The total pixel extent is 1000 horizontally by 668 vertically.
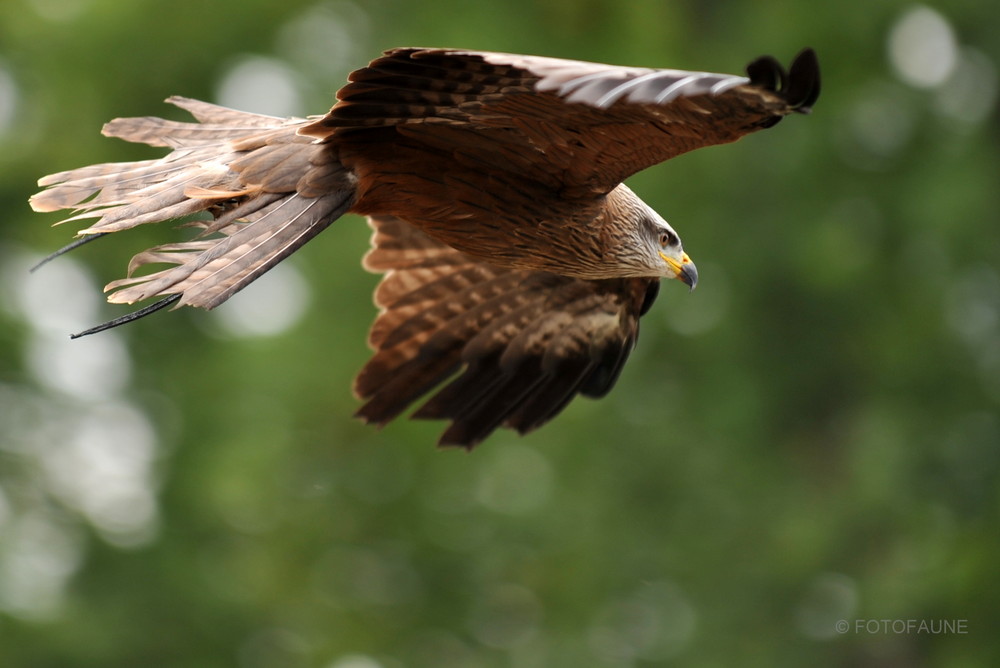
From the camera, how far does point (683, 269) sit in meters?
5.41

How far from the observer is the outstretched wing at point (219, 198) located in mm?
4113

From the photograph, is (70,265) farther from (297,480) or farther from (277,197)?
(277,197)

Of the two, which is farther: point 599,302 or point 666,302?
point 666,302

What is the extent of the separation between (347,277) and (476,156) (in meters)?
6.20

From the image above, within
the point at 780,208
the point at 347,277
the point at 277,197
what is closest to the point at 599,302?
the point at 277,197

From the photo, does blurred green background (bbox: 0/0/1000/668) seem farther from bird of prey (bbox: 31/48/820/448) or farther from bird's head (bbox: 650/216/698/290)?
bird's head (bbox: 650/216/698/290)

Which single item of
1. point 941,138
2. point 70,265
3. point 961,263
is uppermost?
point 941,138

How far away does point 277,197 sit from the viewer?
4535 mm

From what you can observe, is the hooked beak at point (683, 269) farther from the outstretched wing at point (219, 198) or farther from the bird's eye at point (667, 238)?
the outstretched wing at point (219, 198)

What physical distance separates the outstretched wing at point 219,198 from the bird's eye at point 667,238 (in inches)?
50.9

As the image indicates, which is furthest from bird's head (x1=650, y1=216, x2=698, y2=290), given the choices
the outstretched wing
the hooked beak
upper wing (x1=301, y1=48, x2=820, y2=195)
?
the outstretched wing

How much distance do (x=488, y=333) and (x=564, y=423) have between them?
5.32 m

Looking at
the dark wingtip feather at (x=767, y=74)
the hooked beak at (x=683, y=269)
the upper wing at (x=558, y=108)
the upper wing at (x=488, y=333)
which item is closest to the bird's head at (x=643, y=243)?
the hooked beak at (x=683, y=269)

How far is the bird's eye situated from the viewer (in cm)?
534
